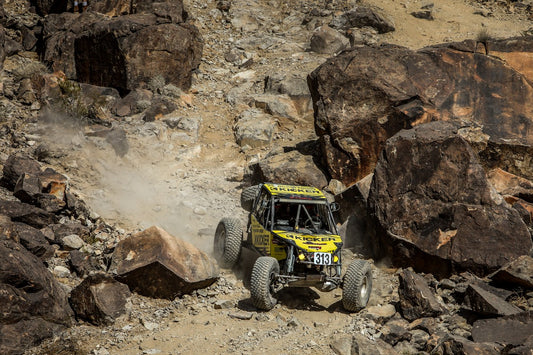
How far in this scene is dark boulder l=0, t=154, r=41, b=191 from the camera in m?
11.8

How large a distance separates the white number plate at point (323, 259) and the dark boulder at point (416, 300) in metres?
1.30

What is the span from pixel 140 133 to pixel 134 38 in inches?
182

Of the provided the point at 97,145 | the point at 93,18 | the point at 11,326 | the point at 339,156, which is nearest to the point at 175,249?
the point at 11,326

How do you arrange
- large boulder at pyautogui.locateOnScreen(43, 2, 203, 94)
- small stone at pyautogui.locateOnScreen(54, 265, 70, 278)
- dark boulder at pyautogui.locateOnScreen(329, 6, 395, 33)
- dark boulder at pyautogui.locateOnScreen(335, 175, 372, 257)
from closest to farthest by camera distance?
small stone at pyautogui.locateOnScreen(54, 265, 70, 278)
dark boulder at pyautogui.locateOnScreen(335, 175, 372, 257)
large boulder at pyautogui.locateOnScreen(43, 2, 203, 94)
dark boulder at pyautogui.locateOnScreen(329, 6, 395, 33)

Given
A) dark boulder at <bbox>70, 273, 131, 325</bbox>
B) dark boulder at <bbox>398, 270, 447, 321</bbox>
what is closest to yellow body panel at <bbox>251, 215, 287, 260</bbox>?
A: dark boulder at <bbox>398, 270, 447, 321</bbox>

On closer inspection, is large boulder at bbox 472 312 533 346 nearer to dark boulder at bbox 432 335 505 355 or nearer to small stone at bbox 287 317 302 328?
dark boulder at bbox 432 335 505 355

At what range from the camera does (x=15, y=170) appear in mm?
11859

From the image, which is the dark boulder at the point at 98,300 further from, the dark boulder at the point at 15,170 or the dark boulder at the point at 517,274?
the dark boulder at the point at 517,274

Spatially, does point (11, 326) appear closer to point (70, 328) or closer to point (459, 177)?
point (70, 328)

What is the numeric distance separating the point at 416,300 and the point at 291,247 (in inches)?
88.4

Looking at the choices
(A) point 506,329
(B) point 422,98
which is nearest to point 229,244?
(A) point 506,329

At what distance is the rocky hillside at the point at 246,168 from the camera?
7918 millimetres

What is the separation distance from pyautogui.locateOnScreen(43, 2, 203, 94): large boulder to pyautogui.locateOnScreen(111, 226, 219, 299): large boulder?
12.1 meters

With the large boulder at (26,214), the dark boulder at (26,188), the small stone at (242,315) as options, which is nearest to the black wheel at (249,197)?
the small stone at (242,315)
